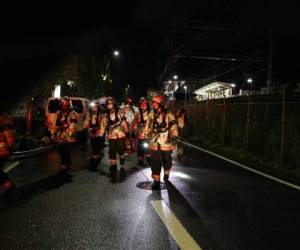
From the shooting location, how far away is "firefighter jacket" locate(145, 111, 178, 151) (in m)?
7.20

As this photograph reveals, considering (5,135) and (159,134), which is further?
(159,134)

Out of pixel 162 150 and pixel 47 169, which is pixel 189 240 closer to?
pixel 162 150

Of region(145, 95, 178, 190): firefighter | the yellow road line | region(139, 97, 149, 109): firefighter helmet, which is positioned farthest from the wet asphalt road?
region(139, 97, 149, 109): firefighter helmet

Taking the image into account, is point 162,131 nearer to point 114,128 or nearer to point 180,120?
point 180,120

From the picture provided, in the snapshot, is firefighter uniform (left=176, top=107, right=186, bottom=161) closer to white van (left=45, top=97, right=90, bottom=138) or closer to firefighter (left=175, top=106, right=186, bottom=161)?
firefighter (left=175, top=106, right=186, bottom=161)

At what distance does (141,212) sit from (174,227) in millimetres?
832

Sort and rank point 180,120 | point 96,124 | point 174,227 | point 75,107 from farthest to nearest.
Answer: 1. point 75,107
2. point 96,124
3. point 180,120
4. point 174,227

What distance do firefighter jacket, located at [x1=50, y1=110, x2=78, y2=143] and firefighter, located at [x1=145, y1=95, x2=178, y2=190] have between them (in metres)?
2.40

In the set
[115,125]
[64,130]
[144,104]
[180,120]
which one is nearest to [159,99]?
[180,120]

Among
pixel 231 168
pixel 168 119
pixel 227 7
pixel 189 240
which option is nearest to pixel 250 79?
pixel 227 7

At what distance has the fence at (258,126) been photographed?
10129 millimetres

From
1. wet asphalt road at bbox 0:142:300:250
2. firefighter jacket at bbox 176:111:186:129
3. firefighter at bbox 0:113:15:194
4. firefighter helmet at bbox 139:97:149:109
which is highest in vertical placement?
firefighter helmet at bbox 139:97:149:109

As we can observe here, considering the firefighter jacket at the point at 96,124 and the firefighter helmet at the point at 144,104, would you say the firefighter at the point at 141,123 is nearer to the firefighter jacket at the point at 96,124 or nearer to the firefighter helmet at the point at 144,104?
the firefighter helmet at the point at 144,104

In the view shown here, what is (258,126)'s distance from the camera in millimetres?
12266
